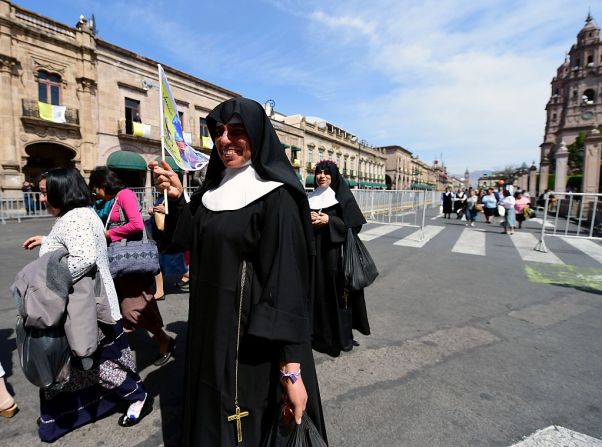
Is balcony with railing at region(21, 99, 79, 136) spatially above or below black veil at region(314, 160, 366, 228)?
above

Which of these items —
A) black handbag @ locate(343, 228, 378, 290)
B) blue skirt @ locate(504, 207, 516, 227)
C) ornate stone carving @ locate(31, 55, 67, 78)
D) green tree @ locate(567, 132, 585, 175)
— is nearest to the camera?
black handbag @ locate(343, 228, 378, 290)

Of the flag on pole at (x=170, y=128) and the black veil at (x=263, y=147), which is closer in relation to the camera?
the black veil at (x=263, y=147)

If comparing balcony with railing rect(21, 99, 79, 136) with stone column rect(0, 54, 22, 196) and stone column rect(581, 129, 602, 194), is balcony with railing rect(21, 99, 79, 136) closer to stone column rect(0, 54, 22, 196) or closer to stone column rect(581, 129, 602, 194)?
stone column rect(0, 54, 22, 196)

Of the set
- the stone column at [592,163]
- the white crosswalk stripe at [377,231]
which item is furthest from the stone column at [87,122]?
the stone column at [592,163]

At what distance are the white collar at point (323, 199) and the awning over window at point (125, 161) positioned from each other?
62.9 feet

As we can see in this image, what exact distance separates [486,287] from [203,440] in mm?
5265

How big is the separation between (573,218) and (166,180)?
22.5m

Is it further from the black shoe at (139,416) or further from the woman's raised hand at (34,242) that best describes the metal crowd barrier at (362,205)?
the black shoe at (139,416)

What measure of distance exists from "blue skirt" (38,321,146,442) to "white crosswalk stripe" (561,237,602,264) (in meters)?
9.53

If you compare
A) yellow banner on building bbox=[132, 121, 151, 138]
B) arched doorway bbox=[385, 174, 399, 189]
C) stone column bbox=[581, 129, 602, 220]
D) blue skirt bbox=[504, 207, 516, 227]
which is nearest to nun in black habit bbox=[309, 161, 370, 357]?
blue skirt bbox=[504, 207, 516, 227]

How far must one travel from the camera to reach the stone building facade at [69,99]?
15.8 m

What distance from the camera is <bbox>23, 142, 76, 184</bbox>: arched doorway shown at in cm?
1811

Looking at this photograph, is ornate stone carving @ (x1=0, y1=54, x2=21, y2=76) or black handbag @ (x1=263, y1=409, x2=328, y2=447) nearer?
black handbag @ (x1=263, y1=409, x2=328, y2=447)

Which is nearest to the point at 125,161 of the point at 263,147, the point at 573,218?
the point at 263,147
